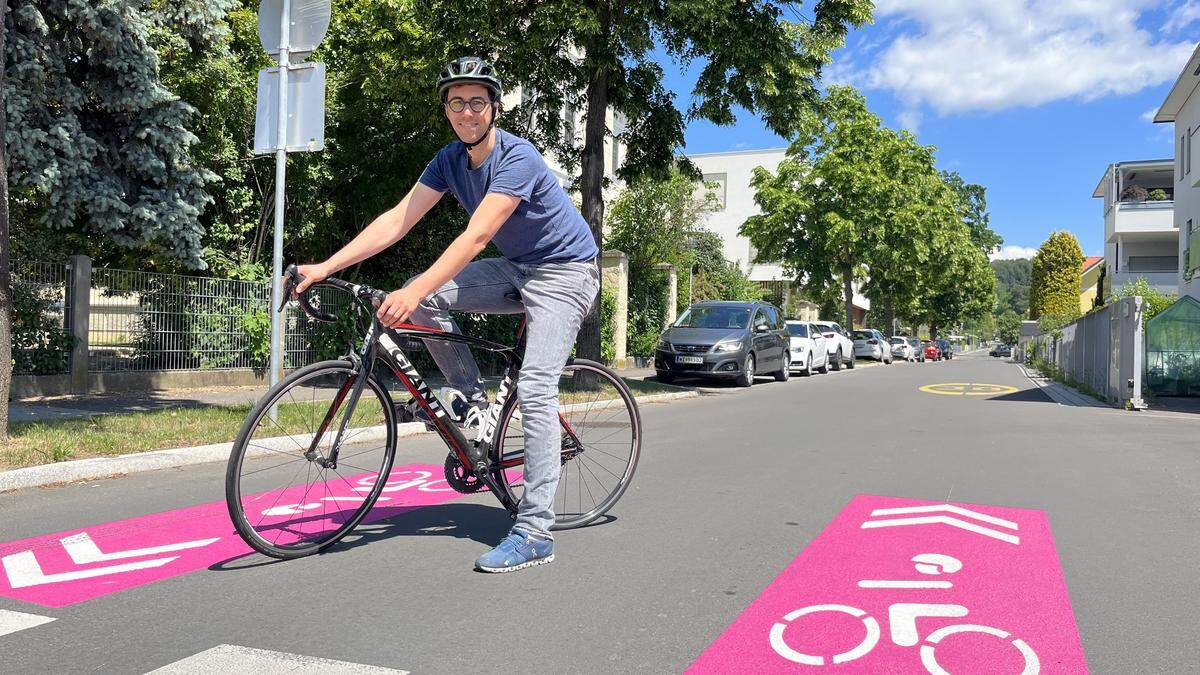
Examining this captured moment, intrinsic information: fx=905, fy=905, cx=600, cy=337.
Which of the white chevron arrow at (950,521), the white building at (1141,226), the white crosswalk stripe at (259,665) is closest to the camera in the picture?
the white crosswalk stripe at (259,665)

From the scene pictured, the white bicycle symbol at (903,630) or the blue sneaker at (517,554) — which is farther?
the blue sneaker at (517,554)

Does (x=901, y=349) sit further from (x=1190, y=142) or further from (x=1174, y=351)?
(x=1174, y=351)

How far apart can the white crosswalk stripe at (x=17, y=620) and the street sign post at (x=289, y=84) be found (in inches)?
206

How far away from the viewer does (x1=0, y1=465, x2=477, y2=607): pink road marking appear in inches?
142

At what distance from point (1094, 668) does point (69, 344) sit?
1169 cm

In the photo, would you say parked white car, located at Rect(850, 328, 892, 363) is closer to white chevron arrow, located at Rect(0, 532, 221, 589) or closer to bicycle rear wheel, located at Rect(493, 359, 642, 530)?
bicycle rear wheel, located at Rect(493, 359, 642, 530)

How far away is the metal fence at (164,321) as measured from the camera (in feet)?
36.7

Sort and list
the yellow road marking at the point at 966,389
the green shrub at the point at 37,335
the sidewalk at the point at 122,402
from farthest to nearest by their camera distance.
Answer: the yellow road marking at the point at 966,389 → the green shrub at the point at 37,335 → the sidewalk at the point at 122,402

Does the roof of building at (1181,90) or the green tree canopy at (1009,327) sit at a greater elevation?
the roof of building at (1181,90)

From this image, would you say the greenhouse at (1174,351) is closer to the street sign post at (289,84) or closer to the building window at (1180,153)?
the street sign post at (289,84)

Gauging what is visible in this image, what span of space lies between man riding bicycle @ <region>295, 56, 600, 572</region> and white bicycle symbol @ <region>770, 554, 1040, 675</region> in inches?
48.8

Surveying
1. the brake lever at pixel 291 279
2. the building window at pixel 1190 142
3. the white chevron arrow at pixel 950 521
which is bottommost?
the white chevron arrow at pixel 950 521

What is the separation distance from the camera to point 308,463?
4.13m

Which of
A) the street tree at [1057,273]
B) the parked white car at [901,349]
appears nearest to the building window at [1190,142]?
the parked white car at [901,349]
